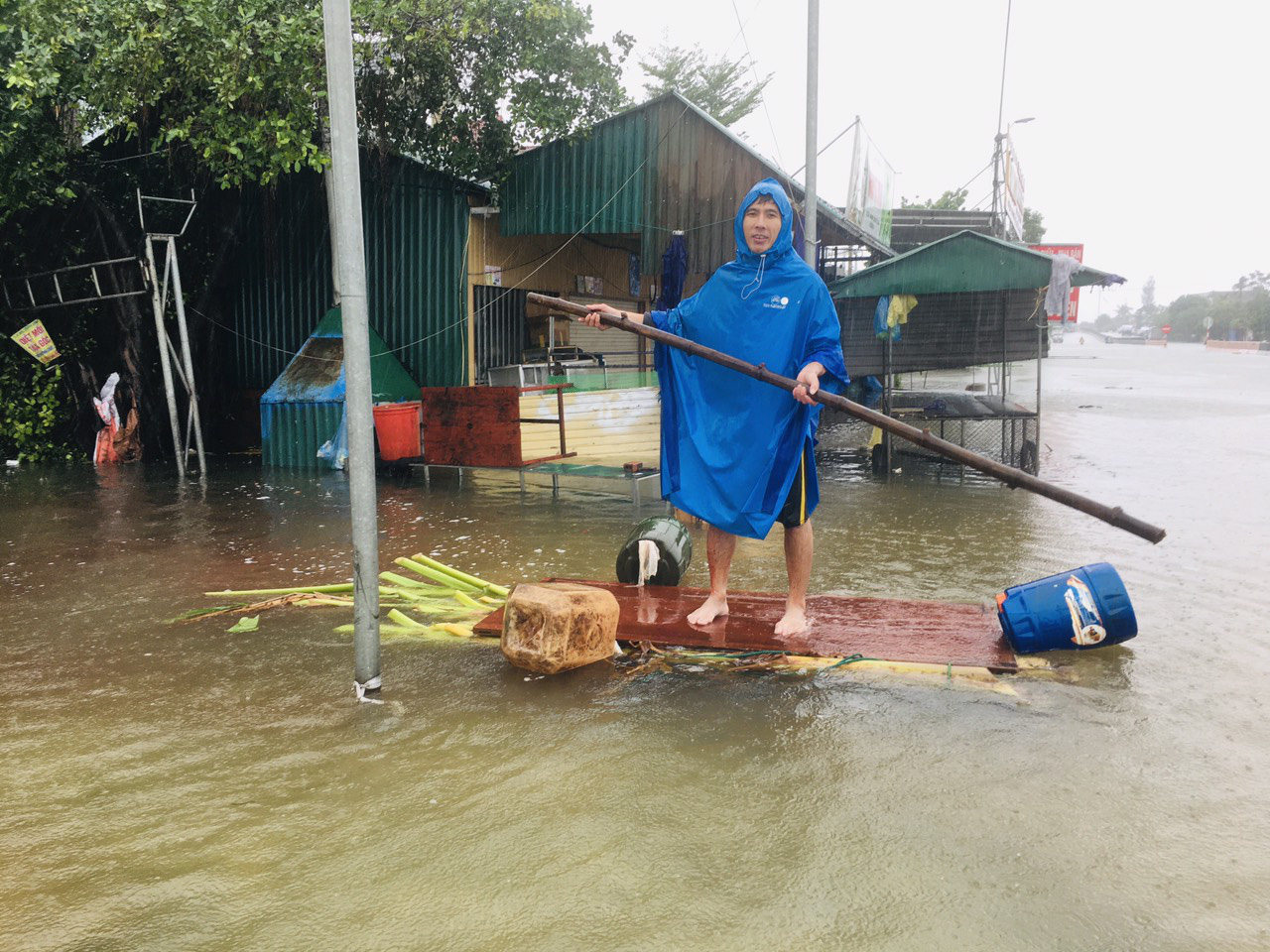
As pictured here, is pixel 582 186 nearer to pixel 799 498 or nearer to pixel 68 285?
pixel 68 285

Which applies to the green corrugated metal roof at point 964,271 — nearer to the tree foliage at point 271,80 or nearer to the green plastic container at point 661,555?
the tree foliage at point 271,80

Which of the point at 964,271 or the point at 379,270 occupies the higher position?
the point at 379,270

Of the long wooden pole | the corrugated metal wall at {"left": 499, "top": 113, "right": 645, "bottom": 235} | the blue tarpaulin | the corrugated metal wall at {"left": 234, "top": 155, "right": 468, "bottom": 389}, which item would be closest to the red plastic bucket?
the corrugated metal wall at {"left": 234, "top": 155, "right": 468, "bottom": 389}

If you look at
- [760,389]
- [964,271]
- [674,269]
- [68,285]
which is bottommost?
[760,389]

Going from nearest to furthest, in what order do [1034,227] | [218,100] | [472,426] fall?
[472,426] < [218,100] < [1034,227]

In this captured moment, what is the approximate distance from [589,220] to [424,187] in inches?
97.9

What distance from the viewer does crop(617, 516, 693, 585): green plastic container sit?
5.62 metres

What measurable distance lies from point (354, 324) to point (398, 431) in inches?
288

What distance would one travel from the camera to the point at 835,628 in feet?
15.1

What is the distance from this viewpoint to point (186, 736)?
355 centimetres

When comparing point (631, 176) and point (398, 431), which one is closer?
point (398, 431)

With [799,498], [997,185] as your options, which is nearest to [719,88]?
[997,185]

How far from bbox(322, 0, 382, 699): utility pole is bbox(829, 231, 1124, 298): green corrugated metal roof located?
790cm

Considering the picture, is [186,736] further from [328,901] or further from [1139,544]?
[1139,544]
